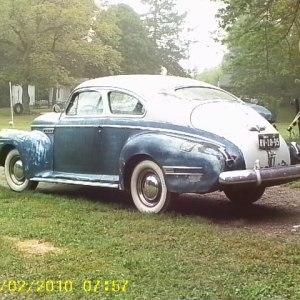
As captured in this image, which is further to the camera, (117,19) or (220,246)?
(117,19)

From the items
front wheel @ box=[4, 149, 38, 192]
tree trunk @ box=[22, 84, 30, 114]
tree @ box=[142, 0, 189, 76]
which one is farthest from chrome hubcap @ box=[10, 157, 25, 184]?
tree @ box=[142, 0, 189, 76]

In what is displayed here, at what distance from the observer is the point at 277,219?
6.48 m

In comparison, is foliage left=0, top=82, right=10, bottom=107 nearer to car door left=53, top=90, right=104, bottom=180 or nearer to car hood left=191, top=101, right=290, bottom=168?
car door left=53, top=90, right=104, bottom=180

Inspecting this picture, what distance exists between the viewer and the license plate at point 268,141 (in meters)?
6.41

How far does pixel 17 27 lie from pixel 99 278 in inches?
1487

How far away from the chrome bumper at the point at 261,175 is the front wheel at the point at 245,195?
0.73m

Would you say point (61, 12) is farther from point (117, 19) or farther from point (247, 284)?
point (247, 284)

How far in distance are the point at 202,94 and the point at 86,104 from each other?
5.16 ft

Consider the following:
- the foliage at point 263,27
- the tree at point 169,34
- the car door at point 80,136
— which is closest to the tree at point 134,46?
the tree at point 169,34

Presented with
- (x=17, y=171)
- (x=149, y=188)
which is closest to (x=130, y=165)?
(x=149, y=188)

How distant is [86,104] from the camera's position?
25.8 ft

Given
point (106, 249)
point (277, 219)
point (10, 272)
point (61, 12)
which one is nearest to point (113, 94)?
point (277, 219)
